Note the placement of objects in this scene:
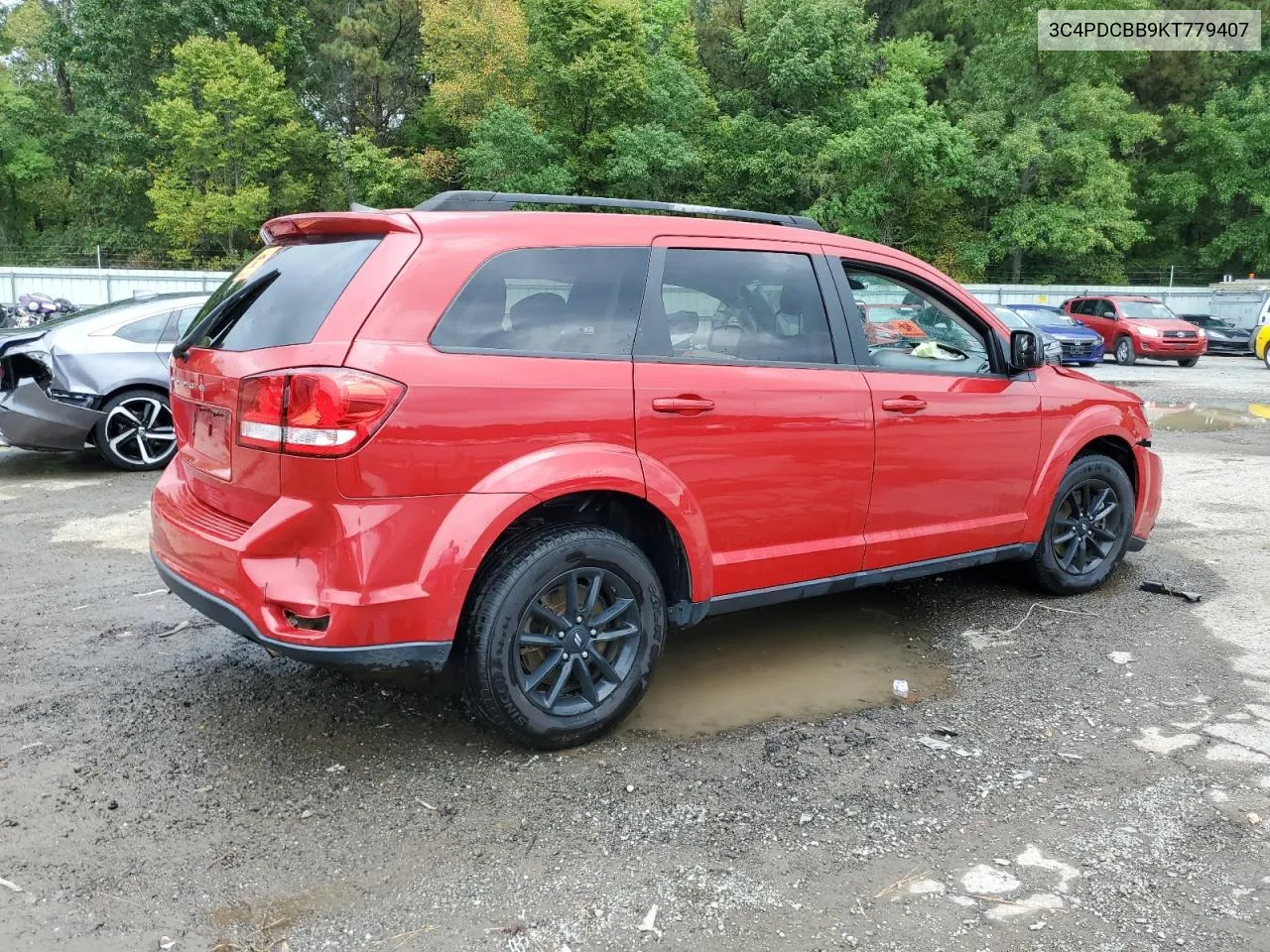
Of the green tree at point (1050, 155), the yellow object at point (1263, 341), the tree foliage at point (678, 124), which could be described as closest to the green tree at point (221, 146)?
the tree foliage at point (678, 124)

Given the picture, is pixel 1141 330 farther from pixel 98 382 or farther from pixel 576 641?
pixel 576 641

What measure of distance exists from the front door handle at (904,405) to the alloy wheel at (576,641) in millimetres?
1400

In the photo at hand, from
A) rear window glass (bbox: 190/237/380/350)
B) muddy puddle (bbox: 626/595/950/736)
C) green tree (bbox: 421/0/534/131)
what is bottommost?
muddy puddle (bbox: 626/595/950/736)

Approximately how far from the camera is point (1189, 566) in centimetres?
600

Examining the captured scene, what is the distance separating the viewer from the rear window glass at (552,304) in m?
3.32

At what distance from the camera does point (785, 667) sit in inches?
174

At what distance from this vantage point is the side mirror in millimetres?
4688

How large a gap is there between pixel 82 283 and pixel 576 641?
34.7m

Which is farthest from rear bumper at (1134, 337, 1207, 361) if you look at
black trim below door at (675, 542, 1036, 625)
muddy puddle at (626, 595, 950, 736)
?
muddy puddle at (626, 595, 950, 736)

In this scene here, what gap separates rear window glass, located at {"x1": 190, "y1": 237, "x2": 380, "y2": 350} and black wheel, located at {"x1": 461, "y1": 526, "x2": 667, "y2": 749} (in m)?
0.99

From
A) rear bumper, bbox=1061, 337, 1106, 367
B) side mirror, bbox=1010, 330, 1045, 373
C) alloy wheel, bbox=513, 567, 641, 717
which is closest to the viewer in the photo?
alloy wheel, bbox=513, 567, 641, 717

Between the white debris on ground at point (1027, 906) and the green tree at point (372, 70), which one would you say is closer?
the white debris on ground at point (1027, 906)

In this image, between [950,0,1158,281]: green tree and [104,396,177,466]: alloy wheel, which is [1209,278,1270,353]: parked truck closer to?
[950,0,1158,281]: green tree

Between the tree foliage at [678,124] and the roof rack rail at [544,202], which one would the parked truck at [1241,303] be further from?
the roof rack rail at [544,202]
